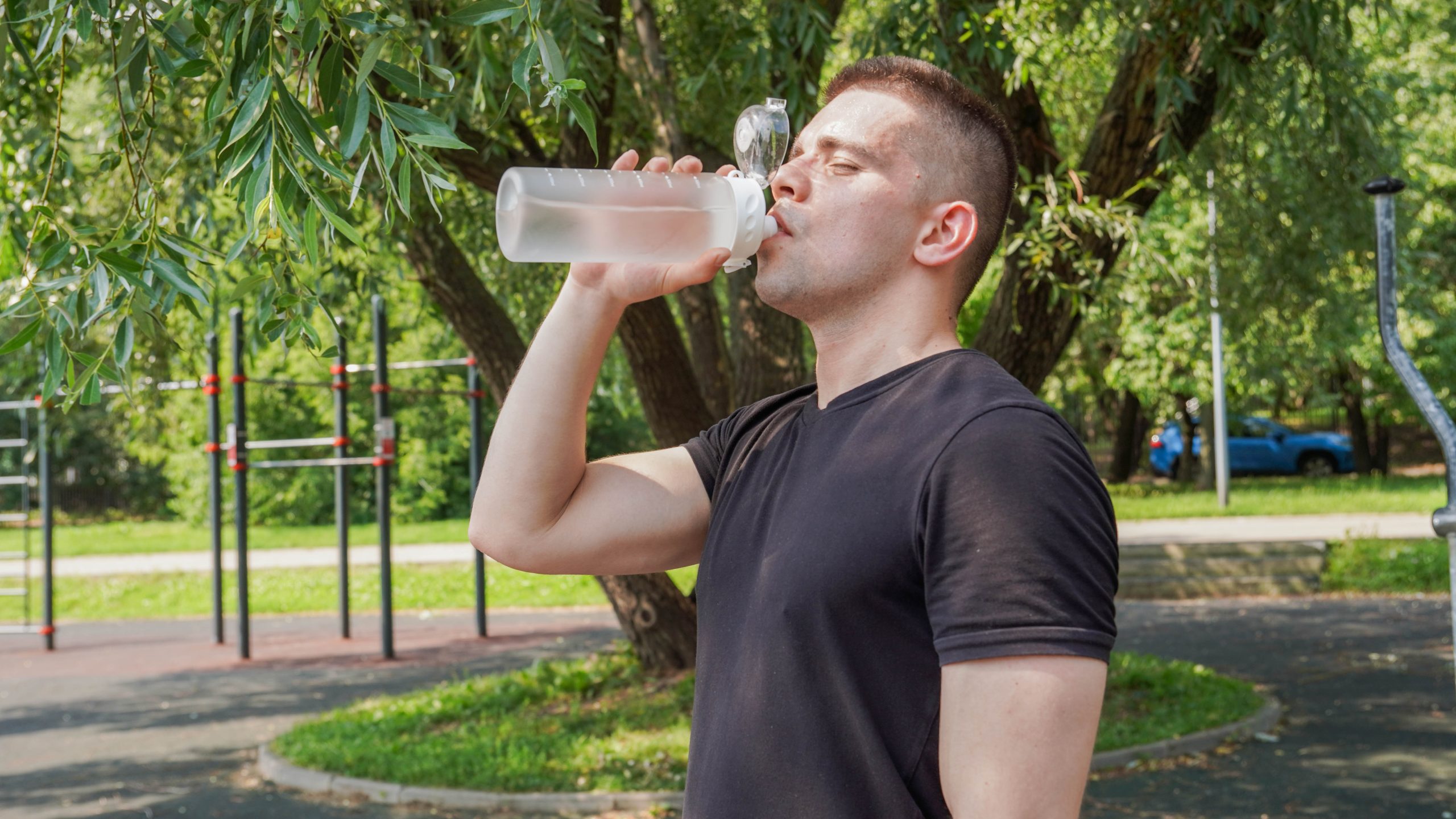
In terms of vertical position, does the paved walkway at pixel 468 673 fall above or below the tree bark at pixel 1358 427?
below

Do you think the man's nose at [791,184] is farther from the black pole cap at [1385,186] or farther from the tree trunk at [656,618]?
the tree trunk at [656,618]

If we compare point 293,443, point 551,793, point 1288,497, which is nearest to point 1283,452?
point 1288,497

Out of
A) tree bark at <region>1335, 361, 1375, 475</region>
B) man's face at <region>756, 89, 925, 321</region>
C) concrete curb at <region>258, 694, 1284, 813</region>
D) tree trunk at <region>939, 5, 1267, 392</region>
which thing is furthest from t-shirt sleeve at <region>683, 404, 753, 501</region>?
tree bark at <region>1335, 361, 1375, 475</region>

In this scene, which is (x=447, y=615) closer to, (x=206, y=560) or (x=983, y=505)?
(x=206, y=560)

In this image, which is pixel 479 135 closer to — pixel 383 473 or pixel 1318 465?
pixel 383 473

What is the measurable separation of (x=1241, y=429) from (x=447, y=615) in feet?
68.6

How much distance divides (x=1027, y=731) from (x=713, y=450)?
0.87 m

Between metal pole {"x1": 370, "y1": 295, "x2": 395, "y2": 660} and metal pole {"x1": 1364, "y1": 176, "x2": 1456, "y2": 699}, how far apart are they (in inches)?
354

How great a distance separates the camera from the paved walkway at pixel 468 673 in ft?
22.3

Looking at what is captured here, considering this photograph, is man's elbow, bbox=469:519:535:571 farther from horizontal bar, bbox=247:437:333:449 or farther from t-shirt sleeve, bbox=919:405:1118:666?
horizontal bar, bbox=247:437:333:449

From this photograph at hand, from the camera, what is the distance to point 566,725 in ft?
26.6

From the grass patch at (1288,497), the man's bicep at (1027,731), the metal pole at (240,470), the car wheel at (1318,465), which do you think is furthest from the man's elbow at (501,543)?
the car wheel at (1318,465)

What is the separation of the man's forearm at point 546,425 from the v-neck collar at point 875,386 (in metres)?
0.32

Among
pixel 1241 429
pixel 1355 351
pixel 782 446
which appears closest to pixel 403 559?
pixel 1355 351
